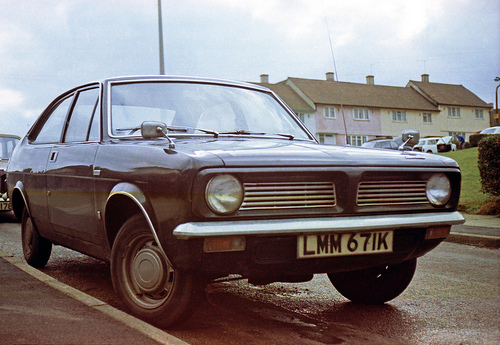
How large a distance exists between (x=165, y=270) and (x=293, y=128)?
72.9 inches

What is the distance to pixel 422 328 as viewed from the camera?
3.76 metres

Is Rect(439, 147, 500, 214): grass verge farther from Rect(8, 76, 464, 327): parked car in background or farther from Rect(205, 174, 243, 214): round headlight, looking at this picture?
Rect(205, 174, 243, 214): round headlight

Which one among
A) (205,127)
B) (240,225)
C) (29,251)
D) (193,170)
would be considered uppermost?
(205,127)

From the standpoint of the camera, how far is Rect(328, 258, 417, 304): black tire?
13.7 ft

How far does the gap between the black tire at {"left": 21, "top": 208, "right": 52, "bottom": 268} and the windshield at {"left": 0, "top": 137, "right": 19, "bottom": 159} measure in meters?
7.20

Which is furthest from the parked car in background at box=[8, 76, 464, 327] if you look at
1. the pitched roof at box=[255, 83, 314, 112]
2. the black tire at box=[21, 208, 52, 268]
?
the pitched roof at box=[255, 83, 314, 112]

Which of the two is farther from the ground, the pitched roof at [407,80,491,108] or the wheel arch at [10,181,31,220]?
the pitched roof at [407,80,491,108]

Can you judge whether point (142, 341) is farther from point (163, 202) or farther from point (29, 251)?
point (29, 251)

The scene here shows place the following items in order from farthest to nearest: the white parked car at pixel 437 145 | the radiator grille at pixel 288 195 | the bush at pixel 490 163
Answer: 1. the white parked car at pixel 437 145
2. the bush at pixel 490 163
3. the radiator grille at pixel 288 195

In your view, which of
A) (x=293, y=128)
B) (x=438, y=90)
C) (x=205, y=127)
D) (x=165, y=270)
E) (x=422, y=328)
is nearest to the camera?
(x=165, y=270)

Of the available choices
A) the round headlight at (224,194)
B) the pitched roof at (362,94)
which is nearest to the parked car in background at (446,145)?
the pitched roof at (362,94)

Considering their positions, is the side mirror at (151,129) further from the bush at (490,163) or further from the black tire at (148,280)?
the bush at (490,163)

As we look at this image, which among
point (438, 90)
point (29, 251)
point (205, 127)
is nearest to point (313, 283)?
point (205, 127)

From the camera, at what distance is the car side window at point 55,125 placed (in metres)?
5.30
